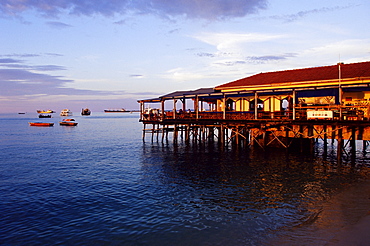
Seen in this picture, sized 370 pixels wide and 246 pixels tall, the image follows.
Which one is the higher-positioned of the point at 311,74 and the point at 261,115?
the point at 311,74

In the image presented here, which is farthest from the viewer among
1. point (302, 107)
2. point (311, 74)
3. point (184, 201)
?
point (311, 74)

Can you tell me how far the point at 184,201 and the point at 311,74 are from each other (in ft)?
74.8

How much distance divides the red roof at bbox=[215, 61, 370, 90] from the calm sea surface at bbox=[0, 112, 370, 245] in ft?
25.7

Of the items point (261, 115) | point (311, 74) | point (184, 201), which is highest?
point (311, 74)

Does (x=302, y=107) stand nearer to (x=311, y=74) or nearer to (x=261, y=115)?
(x=261, y=115)

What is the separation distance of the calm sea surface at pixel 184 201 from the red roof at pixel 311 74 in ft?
25.7

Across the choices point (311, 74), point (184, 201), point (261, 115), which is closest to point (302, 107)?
point (261, 115)

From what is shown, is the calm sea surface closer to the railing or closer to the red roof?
the railing

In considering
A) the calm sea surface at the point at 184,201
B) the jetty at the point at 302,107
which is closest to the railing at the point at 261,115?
Answer: the jetty at the point at 302,107

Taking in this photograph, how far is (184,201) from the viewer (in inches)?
603

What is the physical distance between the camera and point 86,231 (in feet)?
38.9

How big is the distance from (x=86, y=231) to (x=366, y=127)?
21.4 m

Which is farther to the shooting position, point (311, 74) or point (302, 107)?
point (311, 74)

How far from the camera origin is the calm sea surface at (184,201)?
1135 cm
